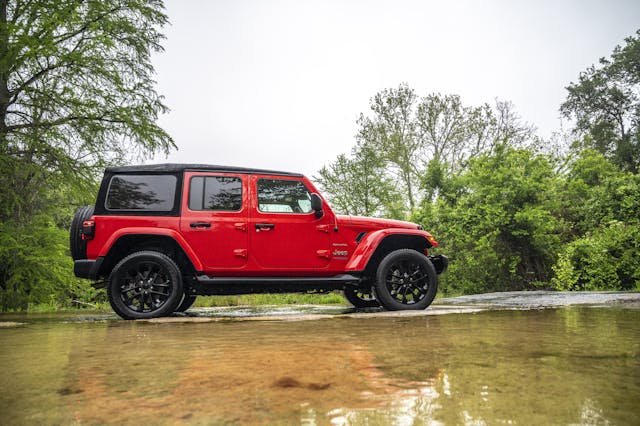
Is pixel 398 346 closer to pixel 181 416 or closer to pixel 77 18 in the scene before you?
pixel 181 416

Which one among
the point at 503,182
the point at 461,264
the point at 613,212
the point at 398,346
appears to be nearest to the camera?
the point at 398,346

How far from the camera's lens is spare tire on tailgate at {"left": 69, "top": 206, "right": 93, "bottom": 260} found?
551 centimetres

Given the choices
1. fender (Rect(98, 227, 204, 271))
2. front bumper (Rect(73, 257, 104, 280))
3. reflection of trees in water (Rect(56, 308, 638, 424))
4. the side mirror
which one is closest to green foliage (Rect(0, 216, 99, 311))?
front bumper (Rect(73, 257, 104, 280))

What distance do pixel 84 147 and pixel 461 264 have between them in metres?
10.5

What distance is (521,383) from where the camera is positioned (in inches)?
73.9

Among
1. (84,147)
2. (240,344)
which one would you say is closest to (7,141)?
(84,147)

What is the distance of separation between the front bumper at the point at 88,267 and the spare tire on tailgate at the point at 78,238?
9 centimetres

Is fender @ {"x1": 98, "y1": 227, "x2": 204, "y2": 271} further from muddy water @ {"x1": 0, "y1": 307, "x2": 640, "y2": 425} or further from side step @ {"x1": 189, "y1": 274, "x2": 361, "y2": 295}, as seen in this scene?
muddy water @ {"x1": 0, "y1": 307, "x2": 640, "y2": 425}

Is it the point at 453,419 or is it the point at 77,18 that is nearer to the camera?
the point at 453,419

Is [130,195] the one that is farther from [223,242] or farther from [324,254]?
[324,254]

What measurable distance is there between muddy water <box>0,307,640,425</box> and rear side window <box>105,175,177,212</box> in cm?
218

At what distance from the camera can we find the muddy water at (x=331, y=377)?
1538 millimetres

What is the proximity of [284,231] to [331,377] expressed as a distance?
152 inches

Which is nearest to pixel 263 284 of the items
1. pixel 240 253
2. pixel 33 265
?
pixel 240 253
